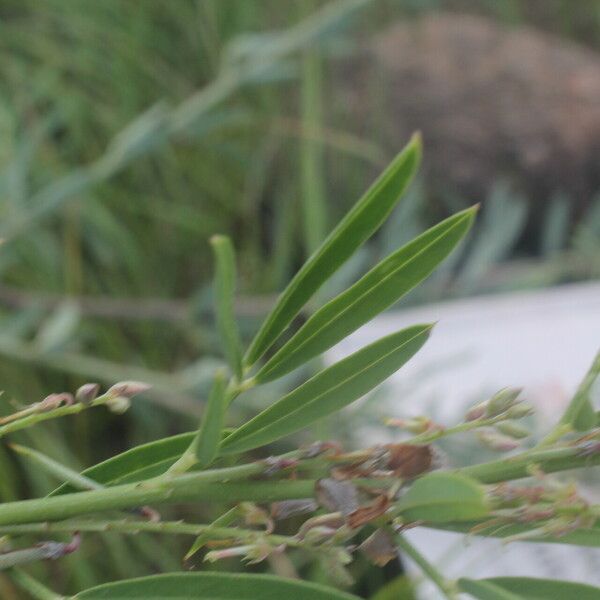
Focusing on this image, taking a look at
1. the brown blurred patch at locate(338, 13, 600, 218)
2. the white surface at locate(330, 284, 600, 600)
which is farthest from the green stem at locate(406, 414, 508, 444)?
the brown blurred patch at locate(338, 13, 600, 218)

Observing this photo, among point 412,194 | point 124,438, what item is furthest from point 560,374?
point 124,438

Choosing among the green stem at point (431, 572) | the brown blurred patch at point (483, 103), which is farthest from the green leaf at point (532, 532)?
the brown blurred patch at point (483, 103)

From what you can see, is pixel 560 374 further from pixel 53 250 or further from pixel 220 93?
pixel 53 250

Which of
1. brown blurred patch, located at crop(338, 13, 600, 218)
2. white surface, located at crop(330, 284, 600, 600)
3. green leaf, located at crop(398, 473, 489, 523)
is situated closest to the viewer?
green leaf, located at crop(398, 473, 489, 523)

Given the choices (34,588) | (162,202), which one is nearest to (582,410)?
(34,588)

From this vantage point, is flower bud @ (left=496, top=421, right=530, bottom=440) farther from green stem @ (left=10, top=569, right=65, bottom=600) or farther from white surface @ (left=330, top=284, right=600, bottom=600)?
white surface @ (left=330, top=284, right=600, bottom=600)

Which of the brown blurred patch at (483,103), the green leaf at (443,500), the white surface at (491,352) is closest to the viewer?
the green leaf at (443,500)

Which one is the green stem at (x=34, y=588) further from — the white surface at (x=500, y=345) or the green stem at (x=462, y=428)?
the white surface at (x=500, y=345)
